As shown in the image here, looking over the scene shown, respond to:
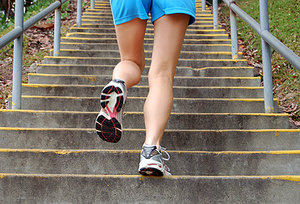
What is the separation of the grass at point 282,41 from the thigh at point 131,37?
2.40 meters

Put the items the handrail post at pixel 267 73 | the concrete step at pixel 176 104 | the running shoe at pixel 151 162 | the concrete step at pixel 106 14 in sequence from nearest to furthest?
the running shoe at pixel 151 162 → the handrail post at pixel 267 73 → the concrete step at pixel 176 104 → the concrete step at pixel 106 14

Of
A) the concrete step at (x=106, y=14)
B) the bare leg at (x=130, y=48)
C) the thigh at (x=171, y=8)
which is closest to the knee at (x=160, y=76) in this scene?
the bare leg at (x=130, y=48)

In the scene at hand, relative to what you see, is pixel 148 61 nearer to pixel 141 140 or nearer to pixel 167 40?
pixel 141 140

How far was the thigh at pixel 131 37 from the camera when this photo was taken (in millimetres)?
1989

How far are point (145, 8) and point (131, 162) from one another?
923 millimetres

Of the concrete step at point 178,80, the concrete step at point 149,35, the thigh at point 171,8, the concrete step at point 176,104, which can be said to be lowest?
the concrete step at point 176,104

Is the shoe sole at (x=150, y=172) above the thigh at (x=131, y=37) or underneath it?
underneath

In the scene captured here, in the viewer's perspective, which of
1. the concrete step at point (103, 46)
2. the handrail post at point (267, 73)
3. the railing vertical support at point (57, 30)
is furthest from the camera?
the concrete step at point (103, 46)

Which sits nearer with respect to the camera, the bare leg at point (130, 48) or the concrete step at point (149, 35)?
the bare leg at point (130, 48)

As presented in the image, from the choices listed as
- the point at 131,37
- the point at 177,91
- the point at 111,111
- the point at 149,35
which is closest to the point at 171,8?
the point at 131,37

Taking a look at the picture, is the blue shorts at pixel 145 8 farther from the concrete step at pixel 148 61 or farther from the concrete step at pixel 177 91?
the concrete step at pixel 148 61

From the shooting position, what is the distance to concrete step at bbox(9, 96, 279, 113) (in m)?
3.31

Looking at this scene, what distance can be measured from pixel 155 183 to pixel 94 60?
299 centimetres

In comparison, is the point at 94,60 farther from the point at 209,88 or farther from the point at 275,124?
the point at 275,124
